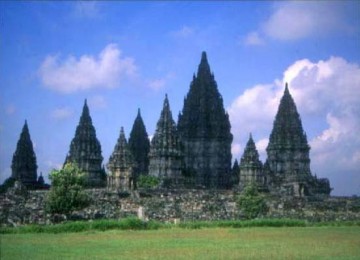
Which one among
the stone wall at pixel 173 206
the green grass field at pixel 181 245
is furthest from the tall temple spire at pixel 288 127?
the green grass field at pixel 181 245

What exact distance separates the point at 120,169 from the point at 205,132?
20331 mm

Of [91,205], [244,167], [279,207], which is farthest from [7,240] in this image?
[244,167]

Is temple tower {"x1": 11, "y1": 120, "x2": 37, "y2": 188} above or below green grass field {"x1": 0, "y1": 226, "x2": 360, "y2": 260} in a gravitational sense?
above

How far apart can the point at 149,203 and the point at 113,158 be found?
14.7 meters

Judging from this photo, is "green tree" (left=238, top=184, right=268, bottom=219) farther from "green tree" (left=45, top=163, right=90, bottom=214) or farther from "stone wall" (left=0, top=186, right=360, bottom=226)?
"green tree" (left=45, top=163, right=90, bottom=214)

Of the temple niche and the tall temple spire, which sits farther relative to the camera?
the tall temple spire

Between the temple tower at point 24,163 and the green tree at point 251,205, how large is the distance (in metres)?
36.3

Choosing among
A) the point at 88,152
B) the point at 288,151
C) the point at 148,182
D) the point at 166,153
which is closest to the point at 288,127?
the point at 288,151

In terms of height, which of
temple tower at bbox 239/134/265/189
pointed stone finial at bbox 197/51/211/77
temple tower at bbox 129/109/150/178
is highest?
pointed stone finial at bbox 197/51/211/77

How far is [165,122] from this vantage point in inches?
3209

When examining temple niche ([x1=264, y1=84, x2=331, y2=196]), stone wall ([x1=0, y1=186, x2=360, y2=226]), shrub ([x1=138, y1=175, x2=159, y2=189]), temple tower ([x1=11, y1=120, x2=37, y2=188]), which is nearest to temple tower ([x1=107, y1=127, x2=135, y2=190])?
shrub ([x1=138, y1=175, x2=159, y2=189])

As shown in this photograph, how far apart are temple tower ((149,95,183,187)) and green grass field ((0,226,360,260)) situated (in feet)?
122

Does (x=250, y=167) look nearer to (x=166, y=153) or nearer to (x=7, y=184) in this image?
A: (x=166, y=153)

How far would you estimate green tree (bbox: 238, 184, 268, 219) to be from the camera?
57344 millimetres
